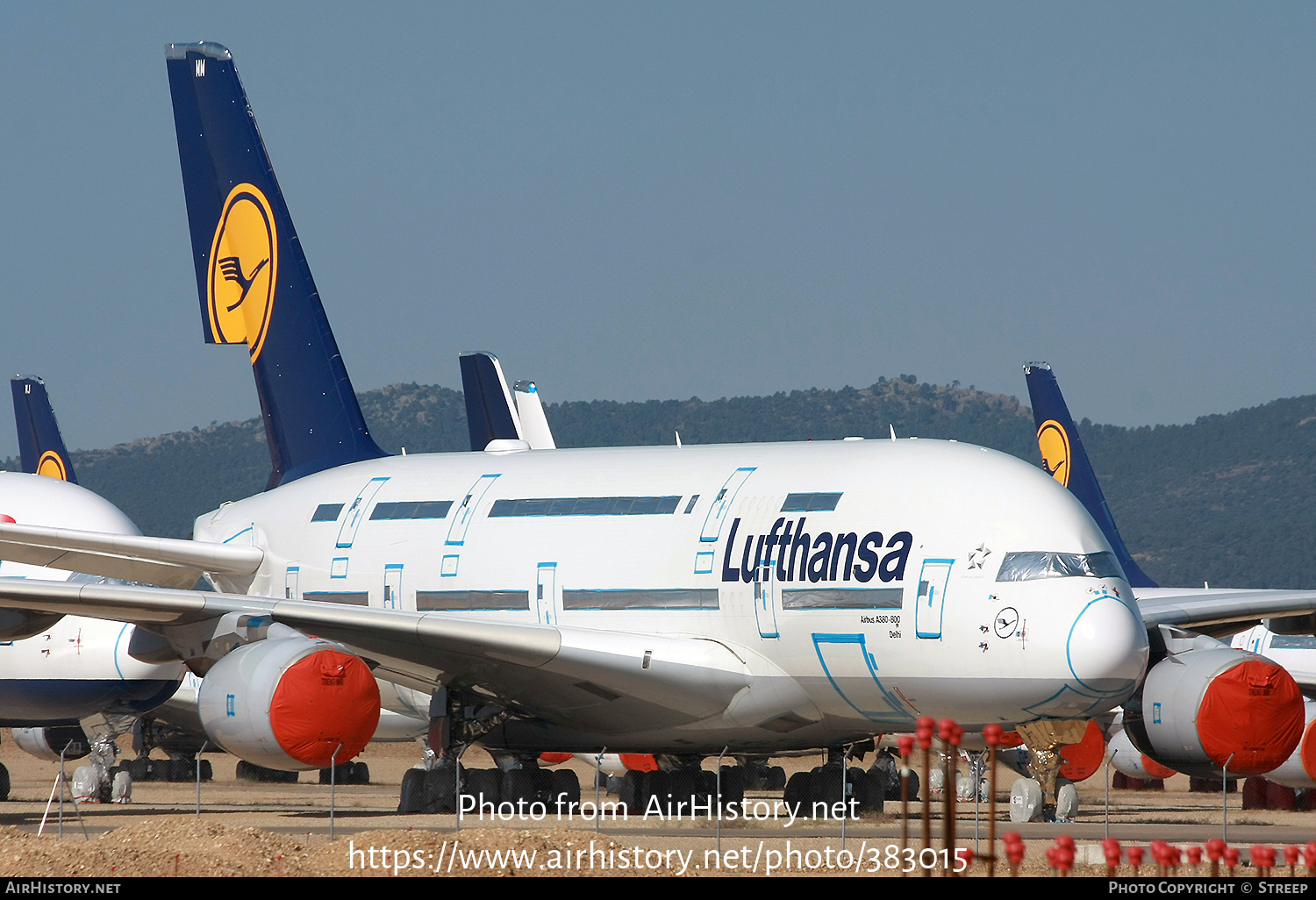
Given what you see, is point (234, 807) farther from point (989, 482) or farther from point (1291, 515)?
point (1291, 515)

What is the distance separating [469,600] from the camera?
885 inches

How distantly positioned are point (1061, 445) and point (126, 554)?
2386cm

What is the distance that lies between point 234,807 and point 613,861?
1445 cm

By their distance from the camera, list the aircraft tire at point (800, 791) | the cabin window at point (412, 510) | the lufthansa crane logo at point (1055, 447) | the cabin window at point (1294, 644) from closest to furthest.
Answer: the aircraft tire at point (800, 791), the cabin window at point (412, 510), the cabin window at point (1294, 644), the lufthansa crane logo at point (1055, 447)

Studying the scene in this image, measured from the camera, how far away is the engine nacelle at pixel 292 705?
18.6 meters

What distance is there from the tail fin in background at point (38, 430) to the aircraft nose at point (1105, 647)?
34.9m

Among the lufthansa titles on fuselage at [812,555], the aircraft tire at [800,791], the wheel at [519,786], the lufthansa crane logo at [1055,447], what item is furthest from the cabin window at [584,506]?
the lufthansa crane logo at [1055,447]

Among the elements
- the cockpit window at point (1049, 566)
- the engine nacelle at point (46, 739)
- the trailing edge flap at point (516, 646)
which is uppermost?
the cockpit window at point (1049, 566)

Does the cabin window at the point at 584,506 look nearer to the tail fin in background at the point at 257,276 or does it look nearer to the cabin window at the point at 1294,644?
the tail fin in background at the point at 257,276

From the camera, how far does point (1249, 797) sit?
3094 cm

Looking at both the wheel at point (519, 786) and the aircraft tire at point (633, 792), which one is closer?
the wheel at point (519, 786)

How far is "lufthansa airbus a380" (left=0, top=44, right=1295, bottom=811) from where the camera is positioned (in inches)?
723

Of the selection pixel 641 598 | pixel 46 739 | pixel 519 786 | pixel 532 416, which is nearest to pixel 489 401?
pixel 532 416
